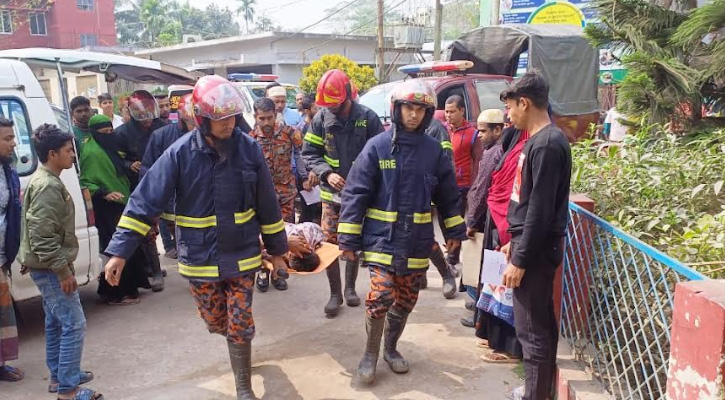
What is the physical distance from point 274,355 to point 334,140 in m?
1.69

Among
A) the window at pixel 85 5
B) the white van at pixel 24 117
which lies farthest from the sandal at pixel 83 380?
the window at pixel 85 5

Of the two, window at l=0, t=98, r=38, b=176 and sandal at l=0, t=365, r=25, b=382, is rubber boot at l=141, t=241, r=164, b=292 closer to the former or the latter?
window at l=0, t=98, r=38, b=176

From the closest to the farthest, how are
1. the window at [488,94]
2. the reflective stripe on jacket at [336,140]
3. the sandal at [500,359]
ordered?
1. the sandal at [500,359]
2. the reflective stripe on jacket at [336,140]
3. the window at [488,94]

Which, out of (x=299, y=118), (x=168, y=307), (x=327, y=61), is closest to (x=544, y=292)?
(x=168, y=307)

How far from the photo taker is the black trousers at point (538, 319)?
2883mm

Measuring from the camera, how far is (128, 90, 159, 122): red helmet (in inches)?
221

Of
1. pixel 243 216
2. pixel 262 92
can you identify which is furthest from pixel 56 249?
pixel 262 92

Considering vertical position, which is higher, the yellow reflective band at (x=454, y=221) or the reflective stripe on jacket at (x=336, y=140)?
the reflective stripe on jacket at (x=336, y=140)

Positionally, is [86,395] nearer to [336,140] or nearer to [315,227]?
[315,227]

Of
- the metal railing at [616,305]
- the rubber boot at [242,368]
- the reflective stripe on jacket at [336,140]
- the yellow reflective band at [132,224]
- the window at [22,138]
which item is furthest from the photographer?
the reflective stripe on jacket at [336,140]

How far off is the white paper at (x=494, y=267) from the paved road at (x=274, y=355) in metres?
0.73

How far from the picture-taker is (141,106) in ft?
18.5

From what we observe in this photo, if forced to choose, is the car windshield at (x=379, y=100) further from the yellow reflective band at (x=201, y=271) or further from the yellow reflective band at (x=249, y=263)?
the yellow reflective band at (x=201, y=271)

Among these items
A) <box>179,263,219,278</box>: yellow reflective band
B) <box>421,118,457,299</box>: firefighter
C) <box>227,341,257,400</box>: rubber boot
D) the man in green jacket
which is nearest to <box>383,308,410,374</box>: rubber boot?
<box>227,341,257,400</box>: rubber boot
